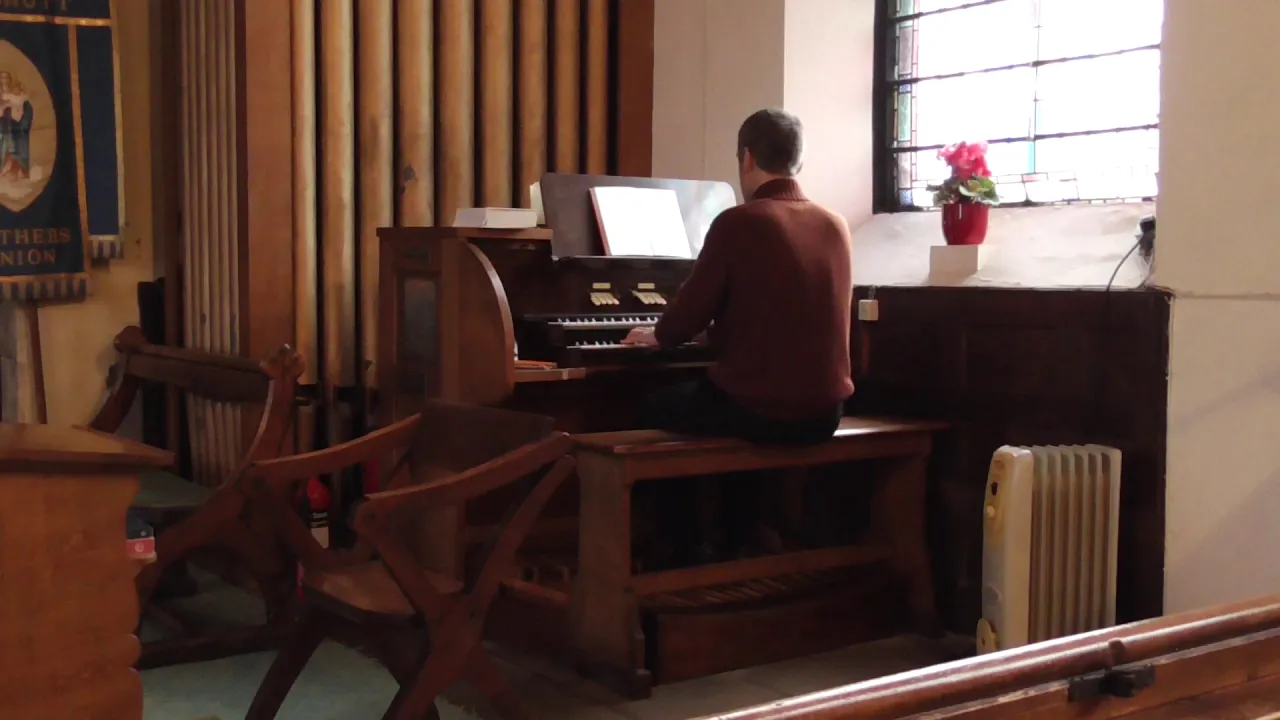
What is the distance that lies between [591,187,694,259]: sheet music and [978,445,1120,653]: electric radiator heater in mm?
1419

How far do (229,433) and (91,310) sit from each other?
28.8 inches

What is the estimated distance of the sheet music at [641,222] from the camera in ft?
14.3

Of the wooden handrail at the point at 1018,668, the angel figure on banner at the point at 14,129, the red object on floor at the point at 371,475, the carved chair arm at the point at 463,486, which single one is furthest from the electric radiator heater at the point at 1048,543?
the angel figure on banner at the point at 14,129

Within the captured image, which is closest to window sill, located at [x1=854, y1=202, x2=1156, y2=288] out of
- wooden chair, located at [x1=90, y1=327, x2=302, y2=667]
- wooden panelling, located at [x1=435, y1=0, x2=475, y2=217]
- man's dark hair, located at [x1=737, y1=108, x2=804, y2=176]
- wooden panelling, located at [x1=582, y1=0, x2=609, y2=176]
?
man's dark hair, located at [x1=737, y1=108, x2=804, y2=176]

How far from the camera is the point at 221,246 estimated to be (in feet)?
15.7

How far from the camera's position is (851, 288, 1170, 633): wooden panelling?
12.0ft

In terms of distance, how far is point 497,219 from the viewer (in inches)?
160

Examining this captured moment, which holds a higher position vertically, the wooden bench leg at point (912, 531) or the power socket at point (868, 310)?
the power socket at point (868, 310)

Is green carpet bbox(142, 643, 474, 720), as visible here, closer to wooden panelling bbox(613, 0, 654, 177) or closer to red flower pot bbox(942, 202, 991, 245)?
red flower pot bbox(942, 202, 991, 245)

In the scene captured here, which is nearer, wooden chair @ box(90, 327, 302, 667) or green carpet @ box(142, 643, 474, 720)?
green carpet @ box(142, 643, 474, 720)

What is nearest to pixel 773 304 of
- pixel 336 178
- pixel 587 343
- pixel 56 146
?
pixel 587 343

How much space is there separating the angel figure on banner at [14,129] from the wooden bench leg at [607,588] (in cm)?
242

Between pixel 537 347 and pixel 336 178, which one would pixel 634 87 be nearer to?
pixel 336 178

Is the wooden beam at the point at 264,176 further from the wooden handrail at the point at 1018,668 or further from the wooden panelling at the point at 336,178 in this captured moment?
the wooden handrail at the point at 1018,668
